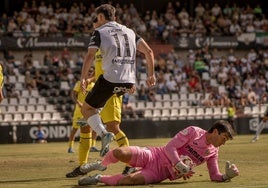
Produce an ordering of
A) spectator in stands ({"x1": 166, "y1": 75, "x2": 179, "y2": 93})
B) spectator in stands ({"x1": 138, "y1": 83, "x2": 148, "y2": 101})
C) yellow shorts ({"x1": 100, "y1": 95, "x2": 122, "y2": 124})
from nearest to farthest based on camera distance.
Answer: yellow shorts ({"x1": 100, "y1": 95, "x2": 122, "y2": 124}) → spectator in stands ({"x1": 138, "y1": 83, "x2": 148, "y2": 101}) → spectator in stands ({"x1": 166, "y1": 75, "x2": 179, "y2": 93})

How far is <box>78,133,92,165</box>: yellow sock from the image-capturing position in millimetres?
13805

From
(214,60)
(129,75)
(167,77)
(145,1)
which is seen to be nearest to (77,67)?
(167,77)

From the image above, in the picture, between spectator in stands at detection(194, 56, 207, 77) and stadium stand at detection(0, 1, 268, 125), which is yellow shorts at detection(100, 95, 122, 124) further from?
spectator in stands at detection(194, 56, 207, 77)

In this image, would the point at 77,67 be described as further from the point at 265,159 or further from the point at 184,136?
the point at 184,136

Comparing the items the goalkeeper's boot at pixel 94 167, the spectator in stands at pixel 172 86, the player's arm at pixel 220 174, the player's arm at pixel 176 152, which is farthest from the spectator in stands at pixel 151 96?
the goalkeeper's boot at pixel 94 167

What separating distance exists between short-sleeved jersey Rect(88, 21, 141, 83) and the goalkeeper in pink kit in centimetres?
137

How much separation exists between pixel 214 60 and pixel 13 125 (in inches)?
538

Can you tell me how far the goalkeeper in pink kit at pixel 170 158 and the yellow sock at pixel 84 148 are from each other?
92.7 inches

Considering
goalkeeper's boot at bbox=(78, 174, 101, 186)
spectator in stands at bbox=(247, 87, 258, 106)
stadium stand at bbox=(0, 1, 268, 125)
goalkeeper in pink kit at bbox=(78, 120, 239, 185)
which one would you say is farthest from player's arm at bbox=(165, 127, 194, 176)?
spectator in stands at bbox=(247, 87, 258, 106)

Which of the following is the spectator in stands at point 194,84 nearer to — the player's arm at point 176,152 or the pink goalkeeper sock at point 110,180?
the player's arm at point 176,152

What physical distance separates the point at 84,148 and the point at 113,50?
2.24 m

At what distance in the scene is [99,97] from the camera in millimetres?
12188

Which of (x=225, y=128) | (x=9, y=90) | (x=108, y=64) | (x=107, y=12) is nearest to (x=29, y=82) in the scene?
(x=9, y=90)

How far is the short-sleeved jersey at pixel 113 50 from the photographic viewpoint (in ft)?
40.2
